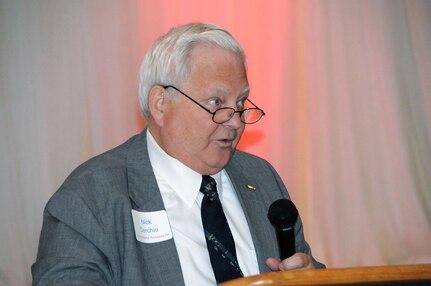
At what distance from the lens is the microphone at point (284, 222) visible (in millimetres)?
2199

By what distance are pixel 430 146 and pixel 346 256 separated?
1.09 meters

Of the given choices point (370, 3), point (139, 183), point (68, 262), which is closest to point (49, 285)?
point (68, 262)

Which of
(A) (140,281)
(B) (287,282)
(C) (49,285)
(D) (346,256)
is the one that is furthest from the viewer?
(D) (346,256)

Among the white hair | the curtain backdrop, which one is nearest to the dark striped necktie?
the white hair

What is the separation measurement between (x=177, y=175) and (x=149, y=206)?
0.23m

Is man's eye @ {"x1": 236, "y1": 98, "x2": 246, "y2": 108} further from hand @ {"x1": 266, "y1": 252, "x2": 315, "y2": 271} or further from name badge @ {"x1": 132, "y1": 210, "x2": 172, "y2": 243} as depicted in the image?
hand @ {"x1": 266, "y1": 252, "x2": 315, "y2": 271}

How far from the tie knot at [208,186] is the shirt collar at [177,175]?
0.09 ft

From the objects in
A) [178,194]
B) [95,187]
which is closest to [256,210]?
[178,194]

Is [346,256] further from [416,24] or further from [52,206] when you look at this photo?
[52,206]

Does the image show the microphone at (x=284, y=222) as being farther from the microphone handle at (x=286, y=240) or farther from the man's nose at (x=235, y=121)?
the man's nose at (x=235, y=121)

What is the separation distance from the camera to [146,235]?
242 cm

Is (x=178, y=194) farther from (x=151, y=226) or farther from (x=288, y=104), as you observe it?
(x=288, y=104)

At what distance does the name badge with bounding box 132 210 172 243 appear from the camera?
242 cm

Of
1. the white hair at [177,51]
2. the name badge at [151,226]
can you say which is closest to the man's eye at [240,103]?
the white hair at [177,51]
